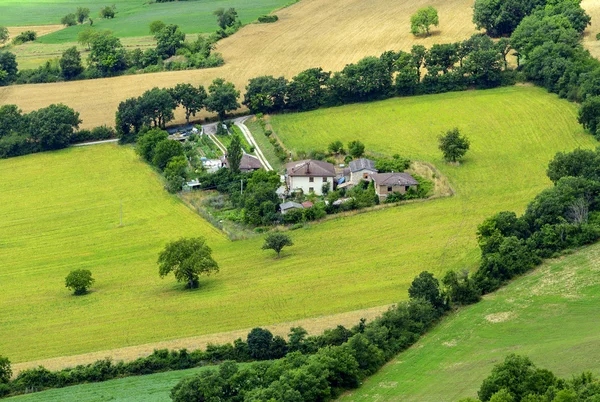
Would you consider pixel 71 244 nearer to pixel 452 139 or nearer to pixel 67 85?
pixel 452 139

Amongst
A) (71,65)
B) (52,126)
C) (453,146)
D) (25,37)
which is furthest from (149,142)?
(25,37)

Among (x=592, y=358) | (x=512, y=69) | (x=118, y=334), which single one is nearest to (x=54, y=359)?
(x=118, y=334)

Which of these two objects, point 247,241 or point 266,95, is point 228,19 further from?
point 247,241

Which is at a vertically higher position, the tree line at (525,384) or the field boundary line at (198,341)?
the field boundary line at (198,341)

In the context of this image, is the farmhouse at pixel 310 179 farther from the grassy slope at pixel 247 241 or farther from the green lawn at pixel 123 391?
the green lawn at pixel 123 391

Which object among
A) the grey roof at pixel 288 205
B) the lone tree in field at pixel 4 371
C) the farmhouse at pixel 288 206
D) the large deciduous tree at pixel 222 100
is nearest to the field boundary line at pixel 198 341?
the lone tree in field at pixel 4 371

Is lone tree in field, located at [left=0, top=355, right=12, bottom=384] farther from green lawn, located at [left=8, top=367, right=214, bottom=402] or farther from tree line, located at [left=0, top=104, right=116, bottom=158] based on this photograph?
tree line, located at [left=0, top=104, right=116, bottom=158]

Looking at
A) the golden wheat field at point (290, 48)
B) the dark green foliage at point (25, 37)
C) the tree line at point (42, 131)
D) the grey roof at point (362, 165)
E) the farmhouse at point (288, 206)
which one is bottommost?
the farmhouse at point (288, 206)

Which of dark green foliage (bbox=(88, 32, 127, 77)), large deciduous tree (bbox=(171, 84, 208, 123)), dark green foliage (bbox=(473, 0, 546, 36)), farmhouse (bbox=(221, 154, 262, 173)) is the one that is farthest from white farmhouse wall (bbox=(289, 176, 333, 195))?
dark green foliage (bbox=(88, 32, 127, 77))
